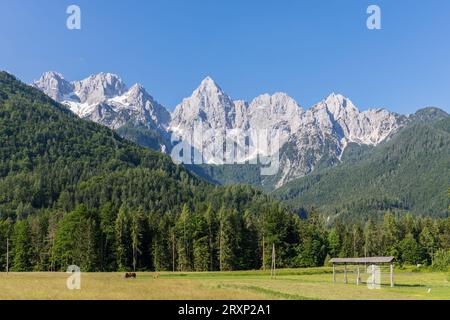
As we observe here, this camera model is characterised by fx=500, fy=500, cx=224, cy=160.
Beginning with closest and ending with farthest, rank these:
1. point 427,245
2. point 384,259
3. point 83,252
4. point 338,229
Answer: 1. point 384,259
2. point 83,252
3. point 427,245
4. point 338,229

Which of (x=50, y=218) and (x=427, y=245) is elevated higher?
(x=50, y=218)

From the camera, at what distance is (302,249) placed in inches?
6196

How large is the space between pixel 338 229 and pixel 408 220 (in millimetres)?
28121

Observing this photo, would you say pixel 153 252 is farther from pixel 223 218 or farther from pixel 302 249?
pixel 302 249

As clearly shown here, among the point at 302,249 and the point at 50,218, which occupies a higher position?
the point at 50,218

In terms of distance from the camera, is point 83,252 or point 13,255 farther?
point 13,255

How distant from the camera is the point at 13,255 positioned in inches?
5531

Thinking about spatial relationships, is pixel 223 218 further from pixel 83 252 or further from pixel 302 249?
pixel 83 252

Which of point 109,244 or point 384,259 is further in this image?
point 109,244
